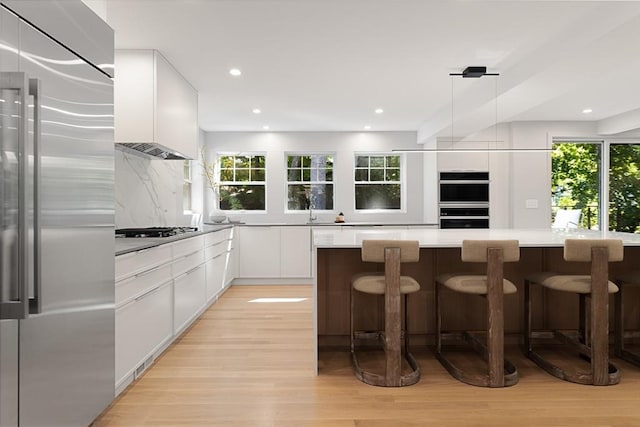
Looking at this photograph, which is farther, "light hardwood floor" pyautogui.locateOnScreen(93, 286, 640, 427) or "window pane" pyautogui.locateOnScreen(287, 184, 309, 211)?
"window pane" pyautogui.locateOnScreen(287, 184, 309, 211)

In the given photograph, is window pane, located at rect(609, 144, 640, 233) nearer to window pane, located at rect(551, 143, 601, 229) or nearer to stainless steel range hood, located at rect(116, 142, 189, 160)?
window pane, located at rect(551, 143, 601, 229)

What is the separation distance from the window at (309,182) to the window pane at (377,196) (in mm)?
508

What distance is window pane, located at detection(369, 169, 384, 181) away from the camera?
773 centimetres

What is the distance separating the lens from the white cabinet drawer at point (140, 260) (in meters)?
2.68

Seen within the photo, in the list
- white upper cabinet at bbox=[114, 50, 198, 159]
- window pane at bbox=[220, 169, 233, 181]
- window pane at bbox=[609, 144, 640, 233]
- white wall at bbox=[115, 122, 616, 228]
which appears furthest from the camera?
window pane at bbox=[220, 169, 233, 181]

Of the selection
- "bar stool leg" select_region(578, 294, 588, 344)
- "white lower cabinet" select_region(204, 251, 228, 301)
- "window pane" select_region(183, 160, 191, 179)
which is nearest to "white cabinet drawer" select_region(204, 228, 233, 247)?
"white lower cabinet" select_region(204, 251, 228, 301)

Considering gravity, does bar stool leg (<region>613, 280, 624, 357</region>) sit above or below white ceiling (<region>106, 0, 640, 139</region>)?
below

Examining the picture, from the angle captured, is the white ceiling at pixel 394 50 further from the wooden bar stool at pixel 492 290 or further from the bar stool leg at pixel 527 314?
the bar stool leg at pixel 527 314

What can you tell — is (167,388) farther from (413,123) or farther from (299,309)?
(413,123)

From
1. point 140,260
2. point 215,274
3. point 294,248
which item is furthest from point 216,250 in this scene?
point 140,260

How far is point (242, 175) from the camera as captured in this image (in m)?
7.68

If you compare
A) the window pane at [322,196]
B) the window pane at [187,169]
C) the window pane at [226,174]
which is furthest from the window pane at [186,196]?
the window pane at [322,196]

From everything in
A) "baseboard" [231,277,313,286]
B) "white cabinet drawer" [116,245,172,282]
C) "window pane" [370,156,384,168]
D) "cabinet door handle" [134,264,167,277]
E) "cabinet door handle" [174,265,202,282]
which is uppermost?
"window pane" [370,156,384,168]

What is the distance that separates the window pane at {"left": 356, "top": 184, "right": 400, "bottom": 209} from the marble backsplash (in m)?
3.02
